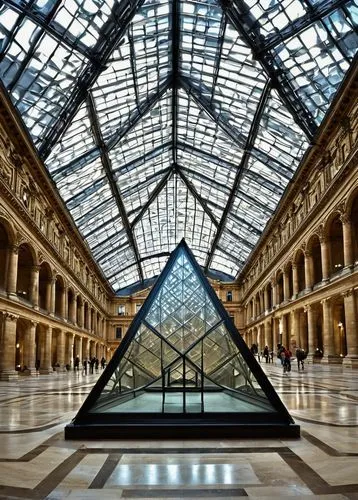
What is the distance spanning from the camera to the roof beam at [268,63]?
25.9 meters

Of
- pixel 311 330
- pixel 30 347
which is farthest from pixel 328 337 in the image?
pixel 30 347

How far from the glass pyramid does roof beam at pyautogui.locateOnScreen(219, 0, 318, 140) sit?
2092 centimetres

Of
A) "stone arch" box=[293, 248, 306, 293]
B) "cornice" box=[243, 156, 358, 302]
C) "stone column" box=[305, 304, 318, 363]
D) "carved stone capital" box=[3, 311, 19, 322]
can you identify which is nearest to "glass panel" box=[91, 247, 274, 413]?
"cornice" box=[243, 156, 358, 302]

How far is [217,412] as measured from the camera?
299 inches

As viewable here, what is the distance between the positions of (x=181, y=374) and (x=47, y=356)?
107 ft

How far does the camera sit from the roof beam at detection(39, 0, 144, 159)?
82.4 ft

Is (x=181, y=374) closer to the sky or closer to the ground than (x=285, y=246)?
closer to the ground

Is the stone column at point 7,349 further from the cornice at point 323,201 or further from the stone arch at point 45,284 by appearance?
the cornice at point 323,201

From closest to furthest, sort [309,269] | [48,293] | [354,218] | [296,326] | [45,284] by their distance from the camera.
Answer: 1. [354,218]
2. [309,269]
3. [48,293]
4. [45,284]
5. [296,326]

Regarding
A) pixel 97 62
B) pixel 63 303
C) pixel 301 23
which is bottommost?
pixel 63 303

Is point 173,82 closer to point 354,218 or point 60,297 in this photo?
point 354,218

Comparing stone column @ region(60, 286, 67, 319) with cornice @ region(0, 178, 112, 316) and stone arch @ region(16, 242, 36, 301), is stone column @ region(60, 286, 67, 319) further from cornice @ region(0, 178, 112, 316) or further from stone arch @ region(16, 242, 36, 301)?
stone arch @ region(16, 242, 36, 301)

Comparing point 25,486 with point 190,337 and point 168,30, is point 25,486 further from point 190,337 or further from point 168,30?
point 168,30

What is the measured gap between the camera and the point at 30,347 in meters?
33.8
